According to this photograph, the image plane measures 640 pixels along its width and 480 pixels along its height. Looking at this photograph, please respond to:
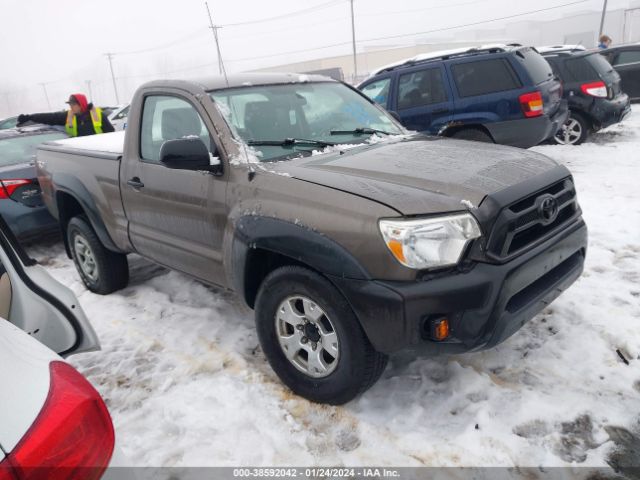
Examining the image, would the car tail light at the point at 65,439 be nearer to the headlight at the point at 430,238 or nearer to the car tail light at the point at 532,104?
the headlight at the point at 430,238

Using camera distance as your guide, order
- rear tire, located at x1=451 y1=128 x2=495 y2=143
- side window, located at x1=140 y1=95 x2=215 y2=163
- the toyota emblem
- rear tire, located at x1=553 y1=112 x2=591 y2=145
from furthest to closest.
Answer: rear tire, located at x1=553 y1=112 x2=591 y2=145 < rear tire, located at x1=451 y1=128 x2=495 y2=143 < side window, located at x1=140 y1=95 x2=215 y2=163 < the toyota emblem

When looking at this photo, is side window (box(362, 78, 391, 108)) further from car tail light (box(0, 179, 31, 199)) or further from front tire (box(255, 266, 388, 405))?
front tire (box(255, 266, 388, 405))

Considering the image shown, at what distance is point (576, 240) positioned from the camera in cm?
273

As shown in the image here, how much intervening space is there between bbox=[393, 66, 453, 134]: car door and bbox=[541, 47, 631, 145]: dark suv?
3.01m

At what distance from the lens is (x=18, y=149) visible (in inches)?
253

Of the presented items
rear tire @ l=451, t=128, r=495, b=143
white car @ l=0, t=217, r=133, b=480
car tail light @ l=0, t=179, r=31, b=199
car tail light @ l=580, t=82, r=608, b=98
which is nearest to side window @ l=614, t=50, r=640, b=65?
car tail light @ l=580, t=82, r=608, b=98

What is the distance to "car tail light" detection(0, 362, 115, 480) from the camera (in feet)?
3.58

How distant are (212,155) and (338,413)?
Answer: 5.54ft

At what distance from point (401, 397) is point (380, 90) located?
20.5ft

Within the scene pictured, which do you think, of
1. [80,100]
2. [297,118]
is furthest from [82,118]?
[297,118]

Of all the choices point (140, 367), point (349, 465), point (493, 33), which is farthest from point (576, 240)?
point (493, 33)

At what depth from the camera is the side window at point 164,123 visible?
10.5ft

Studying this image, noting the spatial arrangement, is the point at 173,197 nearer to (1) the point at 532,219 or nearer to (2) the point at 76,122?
(1) the point at 532,219

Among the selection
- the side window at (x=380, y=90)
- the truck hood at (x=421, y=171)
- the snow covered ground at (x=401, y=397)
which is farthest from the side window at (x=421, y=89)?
the truck hood at (x=421, y=171)
